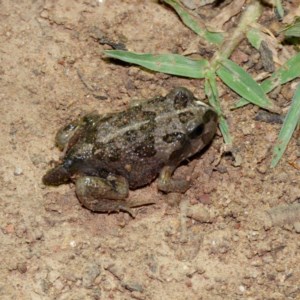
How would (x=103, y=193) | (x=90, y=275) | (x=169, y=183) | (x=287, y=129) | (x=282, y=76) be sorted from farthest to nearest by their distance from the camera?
(x=282, y=76) → (x=287, y=129) → (x=169, y=183) → (x=103, y=193) → (x=90, y=275)

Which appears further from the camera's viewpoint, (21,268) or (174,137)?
(174,137)

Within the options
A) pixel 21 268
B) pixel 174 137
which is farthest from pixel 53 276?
pixel 174 137

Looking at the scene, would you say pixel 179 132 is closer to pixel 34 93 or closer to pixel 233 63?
pixel 233 63

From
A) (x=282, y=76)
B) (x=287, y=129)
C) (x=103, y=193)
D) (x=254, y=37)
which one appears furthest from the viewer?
(x=254, y=37)

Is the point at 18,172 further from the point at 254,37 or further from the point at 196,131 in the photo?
the point at 254,37

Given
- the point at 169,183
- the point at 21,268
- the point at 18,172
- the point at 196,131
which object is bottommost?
the point at 21,268

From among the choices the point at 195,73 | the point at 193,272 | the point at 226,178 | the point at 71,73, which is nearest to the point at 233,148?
the point at 226,178
